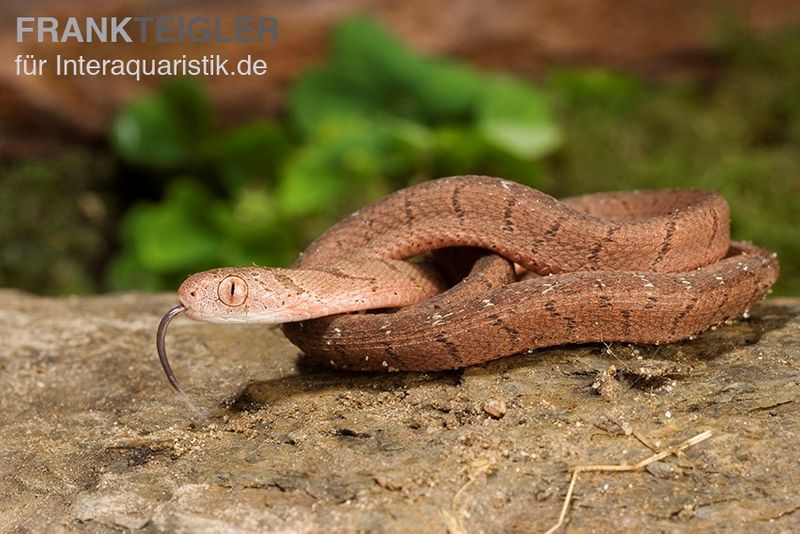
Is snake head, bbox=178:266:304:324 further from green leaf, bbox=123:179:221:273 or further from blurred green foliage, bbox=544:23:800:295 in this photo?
blurred green foliage, bbox=544:23:800:295

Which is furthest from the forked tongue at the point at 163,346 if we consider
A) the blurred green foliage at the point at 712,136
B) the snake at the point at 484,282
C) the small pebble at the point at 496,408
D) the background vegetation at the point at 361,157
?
the blurred green foliage at the point at 712,136

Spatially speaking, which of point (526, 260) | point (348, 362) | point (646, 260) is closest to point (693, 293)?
point (646, 260)

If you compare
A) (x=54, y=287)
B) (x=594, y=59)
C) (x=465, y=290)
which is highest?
(x=594, y=59)

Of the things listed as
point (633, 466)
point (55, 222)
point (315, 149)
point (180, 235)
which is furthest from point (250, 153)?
point (633, 466)

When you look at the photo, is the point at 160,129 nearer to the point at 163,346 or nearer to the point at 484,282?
the point at 163,346

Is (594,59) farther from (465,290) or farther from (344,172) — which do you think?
(465,290)

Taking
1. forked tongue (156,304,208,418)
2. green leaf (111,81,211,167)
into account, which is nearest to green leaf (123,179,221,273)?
green leaf (111,81,211,167)

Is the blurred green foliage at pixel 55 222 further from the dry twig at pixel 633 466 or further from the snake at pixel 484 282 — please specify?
the dry twig at pixel 633 466
